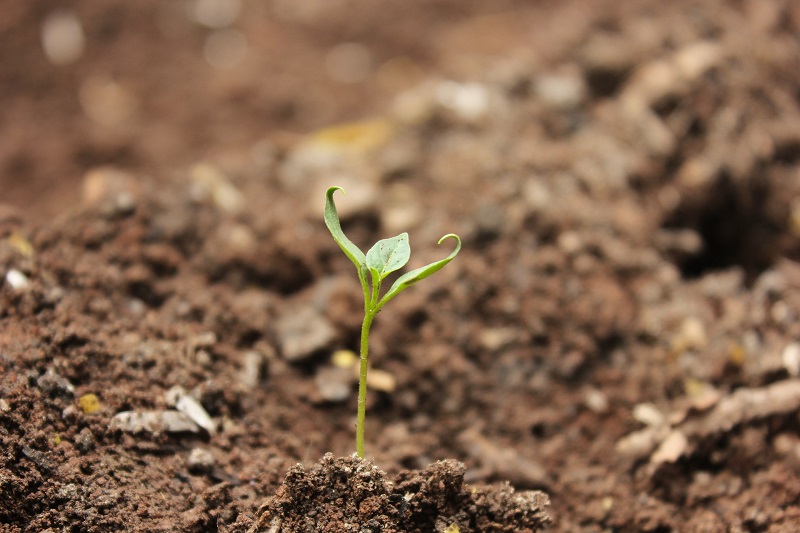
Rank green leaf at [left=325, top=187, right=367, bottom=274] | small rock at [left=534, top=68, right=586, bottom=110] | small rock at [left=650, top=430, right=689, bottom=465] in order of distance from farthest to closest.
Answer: small rock at [left=534, top=68, right=586, bottom=110] < small rock at [left=650, top=430, right=689, bottom=465] < green leaf at [left=325, top=187, right=367, bottom=274]

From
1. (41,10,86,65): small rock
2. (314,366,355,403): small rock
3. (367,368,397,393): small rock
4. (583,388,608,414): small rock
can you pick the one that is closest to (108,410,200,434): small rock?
(314,366,355,403): small rock

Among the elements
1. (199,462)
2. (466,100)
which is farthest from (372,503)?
(466,100)

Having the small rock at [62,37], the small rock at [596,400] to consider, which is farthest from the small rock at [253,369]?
the small rock at [62,37]

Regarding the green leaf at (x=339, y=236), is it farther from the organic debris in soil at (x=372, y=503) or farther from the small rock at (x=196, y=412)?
the small rock at (x=196, y=412)

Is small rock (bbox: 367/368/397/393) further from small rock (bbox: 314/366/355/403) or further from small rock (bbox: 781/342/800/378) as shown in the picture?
small rock (bbox: 781/342/800/378)

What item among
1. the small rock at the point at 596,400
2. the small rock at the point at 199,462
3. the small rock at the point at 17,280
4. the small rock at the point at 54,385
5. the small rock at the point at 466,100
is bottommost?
the small rock at the point at 199,462

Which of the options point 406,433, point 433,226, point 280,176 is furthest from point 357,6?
point 406,433
